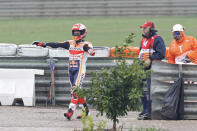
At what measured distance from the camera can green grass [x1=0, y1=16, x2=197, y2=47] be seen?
809 inches

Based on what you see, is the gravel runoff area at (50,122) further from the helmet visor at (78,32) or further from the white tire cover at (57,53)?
the helmet visor at (78,32)

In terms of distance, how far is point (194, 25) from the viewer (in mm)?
23734

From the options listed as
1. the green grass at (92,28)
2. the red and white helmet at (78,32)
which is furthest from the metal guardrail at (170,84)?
the green grass at (92,28)

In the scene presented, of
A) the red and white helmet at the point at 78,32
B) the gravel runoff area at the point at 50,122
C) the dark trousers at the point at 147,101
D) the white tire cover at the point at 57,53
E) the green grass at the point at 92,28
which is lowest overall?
the gravel runoff area at the point at 50,122

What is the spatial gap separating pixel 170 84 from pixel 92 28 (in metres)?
13.0

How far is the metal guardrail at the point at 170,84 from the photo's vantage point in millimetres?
10648

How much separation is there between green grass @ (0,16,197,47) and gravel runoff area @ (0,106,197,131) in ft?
25.3

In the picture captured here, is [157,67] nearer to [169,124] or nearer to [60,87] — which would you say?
[169,124]

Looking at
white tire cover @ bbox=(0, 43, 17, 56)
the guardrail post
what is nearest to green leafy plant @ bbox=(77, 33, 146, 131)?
the guardrail post

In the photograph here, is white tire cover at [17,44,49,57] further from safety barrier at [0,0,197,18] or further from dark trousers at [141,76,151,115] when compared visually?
safety barrier at [0,0,197,18]

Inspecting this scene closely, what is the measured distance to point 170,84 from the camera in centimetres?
1077

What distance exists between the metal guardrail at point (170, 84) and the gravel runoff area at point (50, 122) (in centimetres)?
27

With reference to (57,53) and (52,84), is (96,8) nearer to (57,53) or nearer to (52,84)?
(57,53)

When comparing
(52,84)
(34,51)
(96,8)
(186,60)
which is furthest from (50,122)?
(96,8)
